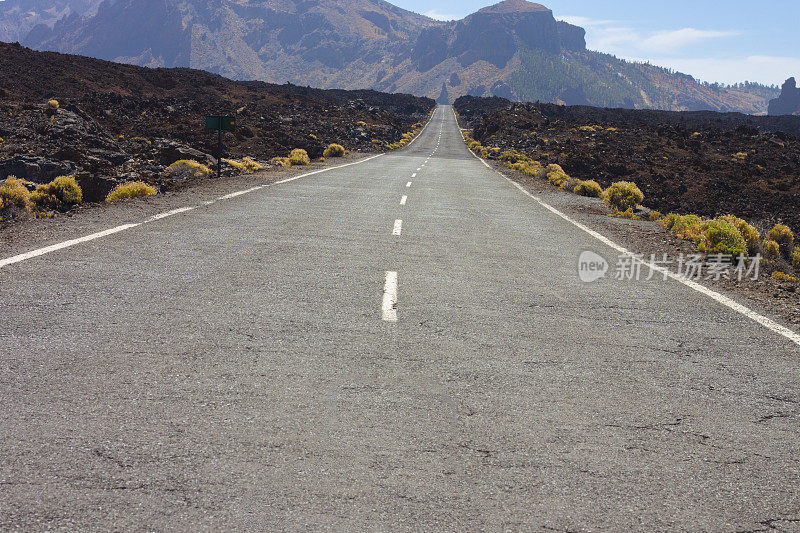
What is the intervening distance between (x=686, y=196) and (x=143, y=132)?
27511mm

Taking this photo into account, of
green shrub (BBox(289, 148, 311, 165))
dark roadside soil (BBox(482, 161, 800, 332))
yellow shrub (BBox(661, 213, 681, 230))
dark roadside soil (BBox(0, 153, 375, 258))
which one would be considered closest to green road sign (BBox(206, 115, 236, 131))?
dark roadside soil (BBox(0, 153, 375, 258))

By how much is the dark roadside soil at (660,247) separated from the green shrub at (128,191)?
953 cm

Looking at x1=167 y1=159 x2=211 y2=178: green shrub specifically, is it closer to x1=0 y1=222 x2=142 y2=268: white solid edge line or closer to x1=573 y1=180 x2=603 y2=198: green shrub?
x1=0 y1=222 x2=142 y2=268: white solid edge line

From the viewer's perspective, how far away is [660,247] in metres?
10.2

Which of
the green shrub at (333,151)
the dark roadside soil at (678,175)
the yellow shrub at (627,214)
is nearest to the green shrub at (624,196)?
the dark roadside soil at (678,175)

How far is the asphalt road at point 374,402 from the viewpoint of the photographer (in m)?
2.54

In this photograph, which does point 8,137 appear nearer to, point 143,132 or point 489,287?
point 143,132

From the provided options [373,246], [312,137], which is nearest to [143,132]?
[312,137]

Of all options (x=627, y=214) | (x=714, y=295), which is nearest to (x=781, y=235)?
(x=627, y=214)

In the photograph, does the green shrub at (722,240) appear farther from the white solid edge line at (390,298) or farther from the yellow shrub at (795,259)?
the white solid edge line at (390,298)

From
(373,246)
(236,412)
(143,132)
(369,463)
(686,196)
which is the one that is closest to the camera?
(369,463)

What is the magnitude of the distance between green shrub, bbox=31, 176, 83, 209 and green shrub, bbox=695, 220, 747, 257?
11.3 meters

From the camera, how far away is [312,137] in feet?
124

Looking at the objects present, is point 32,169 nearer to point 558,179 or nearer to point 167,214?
point 167,214
